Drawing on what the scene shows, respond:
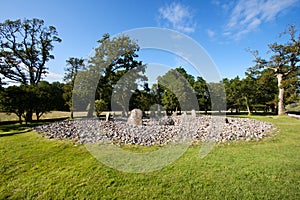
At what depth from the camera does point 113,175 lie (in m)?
3.65

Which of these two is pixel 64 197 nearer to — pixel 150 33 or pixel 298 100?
pixel 150 33

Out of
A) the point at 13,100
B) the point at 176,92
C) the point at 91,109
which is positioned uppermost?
the point at 176,92

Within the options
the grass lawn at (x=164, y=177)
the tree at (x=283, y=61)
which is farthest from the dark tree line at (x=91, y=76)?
the grass lawn at (x=164, y=177)

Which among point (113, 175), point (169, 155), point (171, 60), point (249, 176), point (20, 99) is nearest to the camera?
point (249, 176)

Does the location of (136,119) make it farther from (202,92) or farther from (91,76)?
(202,92)

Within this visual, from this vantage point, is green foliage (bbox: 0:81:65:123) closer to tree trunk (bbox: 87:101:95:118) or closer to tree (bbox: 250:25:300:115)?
tree trunk (bbox: 87:101:95:118)

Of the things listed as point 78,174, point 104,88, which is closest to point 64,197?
point 78,174

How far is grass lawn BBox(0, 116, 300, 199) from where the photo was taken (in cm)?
297

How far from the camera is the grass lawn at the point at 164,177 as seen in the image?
117 inches

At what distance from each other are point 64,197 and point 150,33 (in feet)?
20.0

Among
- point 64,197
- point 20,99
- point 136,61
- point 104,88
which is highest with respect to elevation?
point 136,61

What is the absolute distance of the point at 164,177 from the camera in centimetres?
354

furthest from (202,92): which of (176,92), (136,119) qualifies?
(136,119)

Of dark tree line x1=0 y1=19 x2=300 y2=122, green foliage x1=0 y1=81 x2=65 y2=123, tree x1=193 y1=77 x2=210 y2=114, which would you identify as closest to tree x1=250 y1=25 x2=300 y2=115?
dark tree line x1=0 y1=19 x2=300 y2=122
